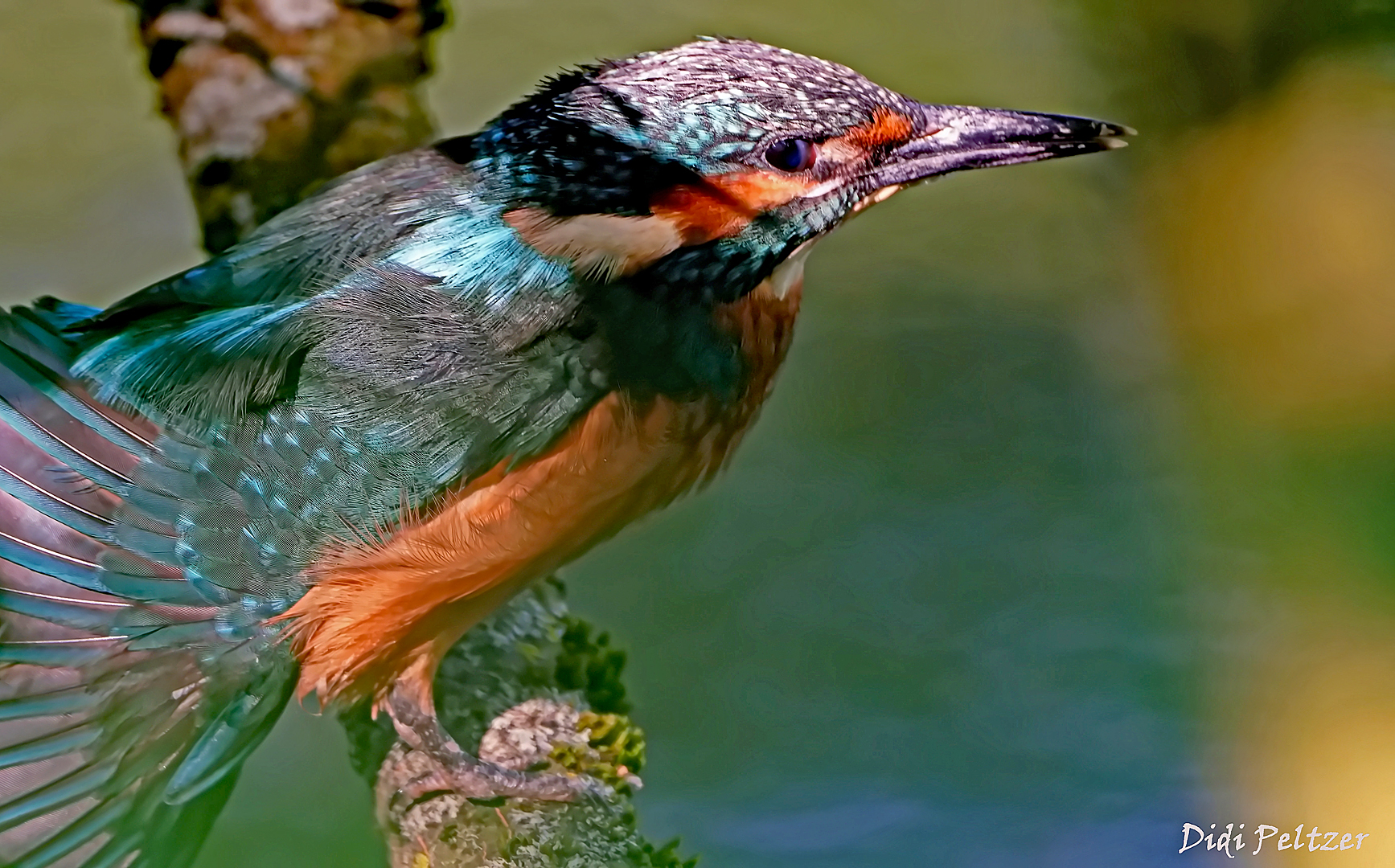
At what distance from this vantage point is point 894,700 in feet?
5.64

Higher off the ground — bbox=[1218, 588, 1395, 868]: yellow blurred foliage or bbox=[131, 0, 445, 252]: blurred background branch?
bbox=[131, 0, 445, 252]: blurred background branch

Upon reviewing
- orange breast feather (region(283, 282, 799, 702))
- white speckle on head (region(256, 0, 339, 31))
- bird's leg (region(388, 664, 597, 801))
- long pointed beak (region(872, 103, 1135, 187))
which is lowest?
bird's leg (region(388, 664, 597, 801))

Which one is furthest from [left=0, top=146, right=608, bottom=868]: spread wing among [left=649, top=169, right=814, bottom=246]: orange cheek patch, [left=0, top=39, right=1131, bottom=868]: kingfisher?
[left=649, top=169, right=814, bottom=246]: orange cheek patch

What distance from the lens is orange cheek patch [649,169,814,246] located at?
1069 millimetres

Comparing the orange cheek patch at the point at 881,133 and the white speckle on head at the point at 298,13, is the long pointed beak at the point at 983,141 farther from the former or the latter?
the white speckle on head at the point at 298,13

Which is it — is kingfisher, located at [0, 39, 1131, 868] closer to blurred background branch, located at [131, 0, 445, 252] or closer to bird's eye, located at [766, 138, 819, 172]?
bird's eye, located at [766, 138, 819, 172]

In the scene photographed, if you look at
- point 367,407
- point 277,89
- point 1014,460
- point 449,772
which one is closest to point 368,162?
point 277,89

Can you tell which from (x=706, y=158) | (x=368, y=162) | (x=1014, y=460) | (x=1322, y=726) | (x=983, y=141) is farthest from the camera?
(x=1014, y=460)

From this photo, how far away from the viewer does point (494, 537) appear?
1.14 meters

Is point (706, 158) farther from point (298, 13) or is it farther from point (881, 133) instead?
point (298, 13)

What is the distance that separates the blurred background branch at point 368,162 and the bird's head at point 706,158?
0.78 feet

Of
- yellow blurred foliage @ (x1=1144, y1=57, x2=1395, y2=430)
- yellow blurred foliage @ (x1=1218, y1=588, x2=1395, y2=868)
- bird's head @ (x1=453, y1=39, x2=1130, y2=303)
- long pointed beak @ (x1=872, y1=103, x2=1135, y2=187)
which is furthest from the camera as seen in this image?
yellow blurred foliage @ (x1=1144, y1=57, x2=1395, y2=430)

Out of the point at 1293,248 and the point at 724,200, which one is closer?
the point at 724,200

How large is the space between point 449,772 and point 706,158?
668mm
